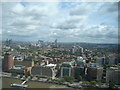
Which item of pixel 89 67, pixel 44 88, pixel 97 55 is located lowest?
pixel 44 88

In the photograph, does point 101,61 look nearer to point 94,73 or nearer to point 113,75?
point 94,73

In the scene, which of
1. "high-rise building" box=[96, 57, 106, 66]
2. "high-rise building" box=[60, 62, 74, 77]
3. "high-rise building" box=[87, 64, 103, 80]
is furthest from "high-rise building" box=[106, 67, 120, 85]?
"high-rise building" box=[60, 62, 74, 77]

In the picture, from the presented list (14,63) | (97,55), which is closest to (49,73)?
(14,63)

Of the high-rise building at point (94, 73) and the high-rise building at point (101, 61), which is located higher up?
the high-rise building at point (101, 61)

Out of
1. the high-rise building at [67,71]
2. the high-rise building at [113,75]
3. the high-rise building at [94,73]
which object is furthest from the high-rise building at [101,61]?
the high-rise building at [67,71]

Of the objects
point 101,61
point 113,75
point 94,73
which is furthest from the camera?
point 101,61

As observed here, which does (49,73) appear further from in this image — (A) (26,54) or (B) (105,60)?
(B) (105,60)

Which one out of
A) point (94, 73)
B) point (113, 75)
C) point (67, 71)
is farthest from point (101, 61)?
point (67, 71)

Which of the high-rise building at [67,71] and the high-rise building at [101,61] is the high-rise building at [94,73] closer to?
the high-rise building at [101,61]

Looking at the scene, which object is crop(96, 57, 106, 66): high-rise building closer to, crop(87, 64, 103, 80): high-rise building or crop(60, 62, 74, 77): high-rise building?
crop(87, 64, 103, 80): high-rise building

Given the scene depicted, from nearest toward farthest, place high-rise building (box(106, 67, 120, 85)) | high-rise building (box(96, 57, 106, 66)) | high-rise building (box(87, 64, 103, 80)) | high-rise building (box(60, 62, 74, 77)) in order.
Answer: high-rise building (box(106, 67, 120, 85)) → high-rise building (box(87, 64, 103, 80)) → high-rise building (box(60, 62, 74, 77)) → high-rise building (box(96, 57, 106, 66))

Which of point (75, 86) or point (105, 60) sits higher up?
point (105, 60)
